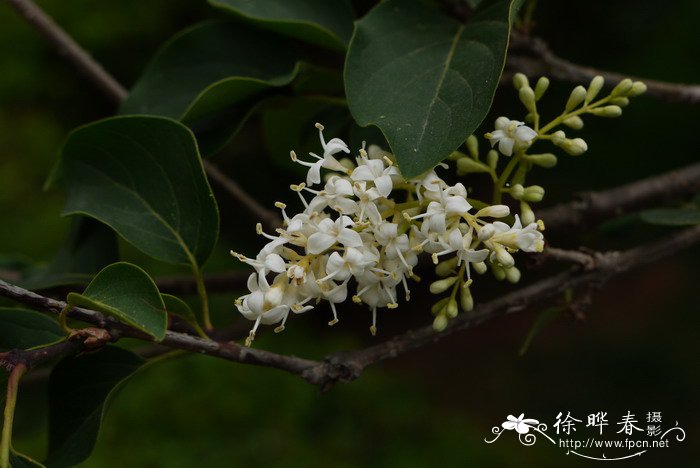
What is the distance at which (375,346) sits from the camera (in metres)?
0.78

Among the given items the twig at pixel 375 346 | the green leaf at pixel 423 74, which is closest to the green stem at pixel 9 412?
the twig at pixel 375 346

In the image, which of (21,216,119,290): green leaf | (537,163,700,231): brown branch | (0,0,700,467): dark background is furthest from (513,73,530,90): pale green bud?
(0,0,700,467): dark background

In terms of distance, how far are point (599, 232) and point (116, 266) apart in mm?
801

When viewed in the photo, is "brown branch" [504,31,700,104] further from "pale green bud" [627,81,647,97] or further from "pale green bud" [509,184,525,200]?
"pale green bud" [509,184,525,200]

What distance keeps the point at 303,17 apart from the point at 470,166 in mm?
340

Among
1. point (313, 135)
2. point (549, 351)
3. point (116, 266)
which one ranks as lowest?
point (116, 266)

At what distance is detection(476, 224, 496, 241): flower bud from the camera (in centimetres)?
63

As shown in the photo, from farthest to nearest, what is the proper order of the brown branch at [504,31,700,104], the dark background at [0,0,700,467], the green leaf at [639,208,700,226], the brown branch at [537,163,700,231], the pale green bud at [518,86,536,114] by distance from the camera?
the dark background at [0,0,700,467], the brown branch at [537,163,700,231], the brown branch at [504,31,700,104], the green leaf at [639,208,700,226], the pale green bud at [518,86,536,114]

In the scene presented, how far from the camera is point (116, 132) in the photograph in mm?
808

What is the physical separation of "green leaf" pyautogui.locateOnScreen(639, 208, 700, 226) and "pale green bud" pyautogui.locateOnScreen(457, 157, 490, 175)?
25 centimetres

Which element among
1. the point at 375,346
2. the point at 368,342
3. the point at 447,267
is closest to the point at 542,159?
the point at 447,267

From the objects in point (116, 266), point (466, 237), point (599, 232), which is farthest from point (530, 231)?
point (599, 232)

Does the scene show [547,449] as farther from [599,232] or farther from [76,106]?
[76,106]

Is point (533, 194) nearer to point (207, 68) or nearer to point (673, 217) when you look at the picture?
point (673, 217)
